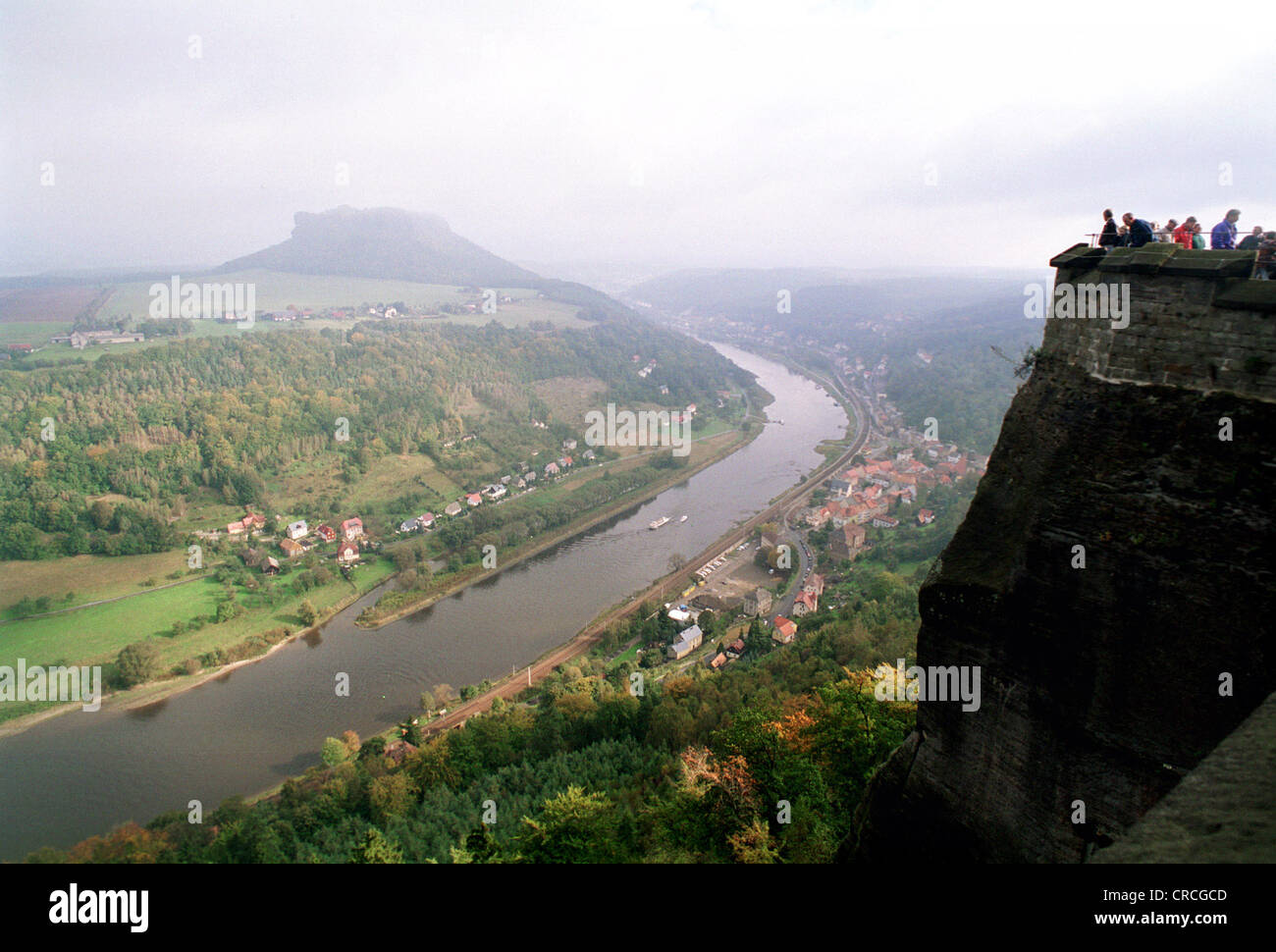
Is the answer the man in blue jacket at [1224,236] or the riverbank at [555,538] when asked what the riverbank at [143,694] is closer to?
the riverbank at [555,538]

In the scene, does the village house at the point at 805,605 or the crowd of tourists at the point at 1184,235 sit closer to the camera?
the crowd of tourists at the point at 1184,235

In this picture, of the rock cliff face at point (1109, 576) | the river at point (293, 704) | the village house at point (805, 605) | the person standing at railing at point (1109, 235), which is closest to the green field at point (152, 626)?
the river at point (293, 704)

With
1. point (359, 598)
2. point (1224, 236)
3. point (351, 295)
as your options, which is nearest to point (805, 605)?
point (359, 598)

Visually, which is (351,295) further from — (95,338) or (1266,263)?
(1266,263)

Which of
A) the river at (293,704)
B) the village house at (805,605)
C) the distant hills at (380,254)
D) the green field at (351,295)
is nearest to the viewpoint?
the river at (293,704)

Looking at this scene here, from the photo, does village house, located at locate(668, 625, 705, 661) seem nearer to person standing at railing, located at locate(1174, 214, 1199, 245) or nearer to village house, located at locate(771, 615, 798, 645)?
village house, located at locate(771, 615, 798, 645)

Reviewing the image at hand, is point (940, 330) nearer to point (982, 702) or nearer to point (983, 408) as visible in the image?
point (983, 408)

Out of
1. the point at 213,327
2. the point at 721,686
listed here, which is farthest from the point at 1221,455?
the point at 213,327
